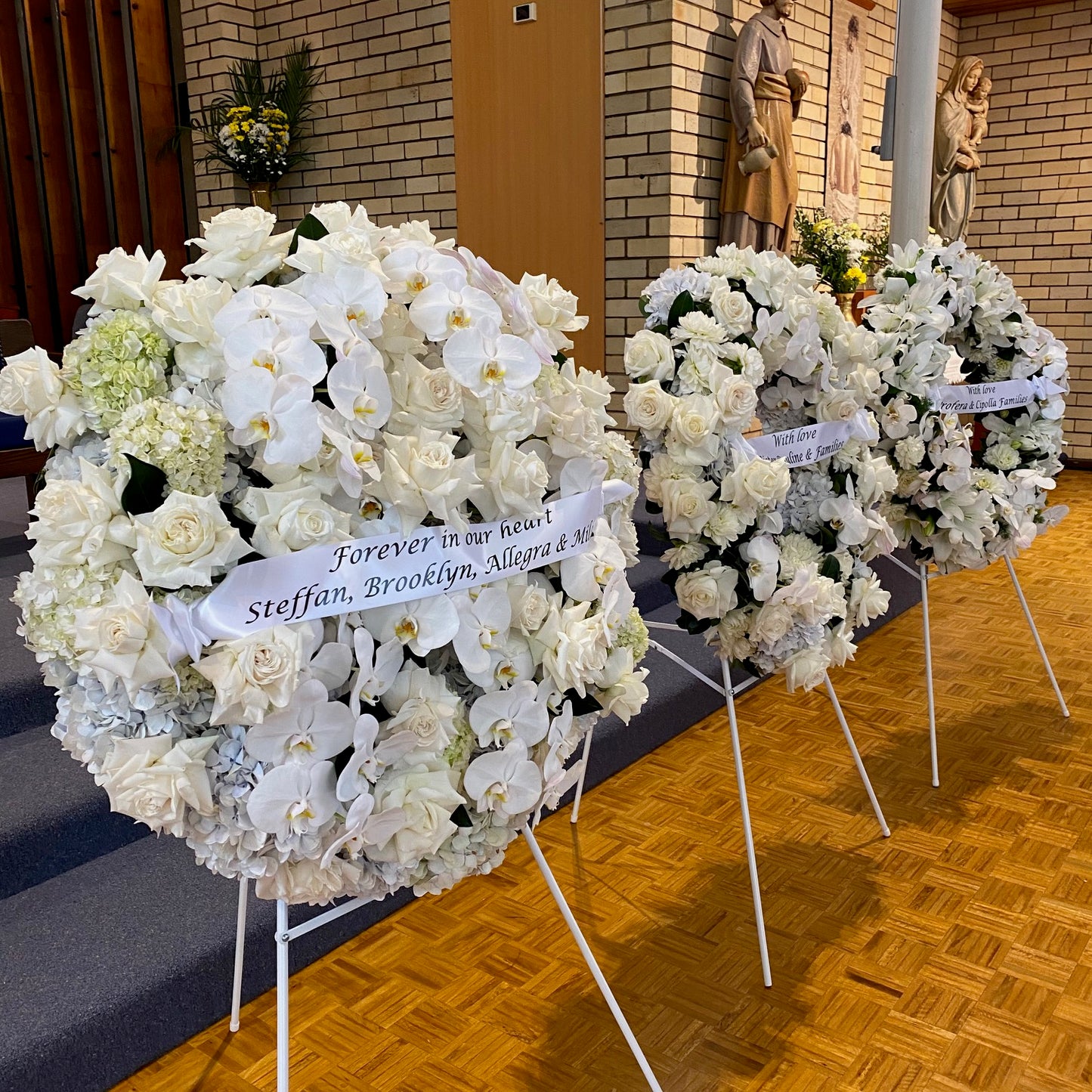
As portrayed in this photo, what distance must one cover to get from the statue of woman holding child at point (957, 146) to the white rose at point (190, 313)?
6.33 metres

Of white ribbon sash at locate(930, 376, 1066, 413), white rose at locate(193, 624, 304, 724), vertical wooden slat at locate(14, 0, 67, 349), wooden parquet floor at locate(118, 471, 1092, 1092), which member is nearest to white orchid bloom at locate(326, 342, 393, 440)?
white rose at locate(193, 624, 304, 724)

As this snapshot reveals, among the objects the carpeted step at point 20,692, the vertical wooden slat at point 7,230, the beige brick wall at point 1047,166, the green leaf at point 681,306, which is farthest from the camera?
the beige brick wall at point 1047,166

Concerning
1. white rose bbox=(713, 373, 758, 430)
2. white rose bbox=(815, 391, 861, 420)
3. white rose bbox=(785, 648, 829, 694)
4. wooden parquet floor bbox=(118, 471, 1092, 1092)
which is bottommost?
wooden parquet floor bbox=(118, 471, 1092, 1092)

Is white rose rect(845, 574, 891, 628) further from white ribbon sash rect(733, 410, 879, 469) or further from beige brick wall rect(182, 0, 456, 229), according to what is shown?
beige brick wall rect(182, 0, 456, 229)

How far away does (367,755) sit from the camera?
1.08m

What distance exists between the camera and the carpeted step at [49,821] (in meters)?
1.97

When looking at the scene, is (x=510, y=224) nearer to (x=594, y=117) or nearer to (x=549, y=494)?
(x=594, y=117)

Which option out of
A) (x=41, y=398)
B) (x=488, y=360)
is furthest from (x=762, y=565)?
(x=41, y=398)

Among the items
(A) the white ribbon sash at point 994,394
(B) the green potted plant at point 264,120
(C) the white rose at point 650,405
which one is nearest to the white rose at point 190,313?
(C) the white rose at point 650,405

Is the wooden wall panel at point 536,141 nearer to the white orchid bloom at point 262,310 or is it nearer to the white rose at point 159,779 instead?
the white orchid bloom at point 262,310

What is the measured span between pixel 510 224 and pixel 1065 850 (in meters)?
3.71

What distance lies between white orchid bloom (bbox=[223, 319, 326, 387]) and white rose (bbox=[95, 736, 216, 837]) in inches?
14.7

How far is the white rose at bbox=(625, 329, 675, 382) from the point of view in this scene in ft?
6.00

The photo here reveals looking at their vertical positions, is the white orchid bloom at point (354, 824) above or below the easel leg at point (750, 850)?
above
